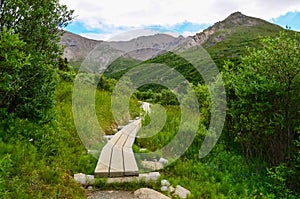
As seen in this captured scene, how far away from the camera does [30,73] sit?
5.82m

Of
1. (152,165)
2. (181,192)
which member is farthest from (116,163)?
(181,192)

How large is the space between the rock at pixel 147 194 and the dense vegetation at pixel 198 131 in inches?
31.7

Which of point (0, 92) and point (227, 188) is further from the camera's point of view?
point (227, 188)

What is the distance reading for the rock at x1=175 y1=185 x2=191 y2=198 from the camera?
210 inches

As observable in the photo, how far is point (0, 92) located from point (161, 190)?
347 cm

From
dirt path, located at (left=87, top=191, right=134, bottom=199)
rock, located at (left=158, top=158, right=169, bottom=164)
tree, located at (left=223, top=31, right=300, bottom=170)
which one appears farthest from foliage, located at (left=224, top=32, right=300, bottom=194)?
dirt path, located at (left=87, top=191, right=134, bottom=199)

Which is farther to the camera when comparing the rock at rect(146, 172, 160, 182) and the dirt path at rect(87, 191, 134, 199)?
the rock at rect(146, 172, 160, 182)

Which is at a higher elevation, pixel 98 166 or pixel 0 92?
pixel 0 92

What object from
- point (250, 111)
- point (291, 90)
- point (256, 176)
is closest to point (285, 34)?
point (291, 90)

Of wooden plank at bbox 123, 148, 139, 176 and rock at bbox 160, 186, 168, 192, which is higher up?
wooden plank at bbox 123, 148, 139, 176

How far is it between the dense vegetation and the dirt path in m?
0.25

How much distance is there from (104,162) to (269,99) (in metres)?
4.07

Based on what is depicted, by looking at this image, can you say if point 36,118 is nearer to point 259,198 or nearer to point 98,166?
point 98,166

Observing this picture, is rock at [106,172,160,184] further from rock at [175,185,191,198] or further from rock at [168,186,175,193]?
rock at [175,185,191,198]
